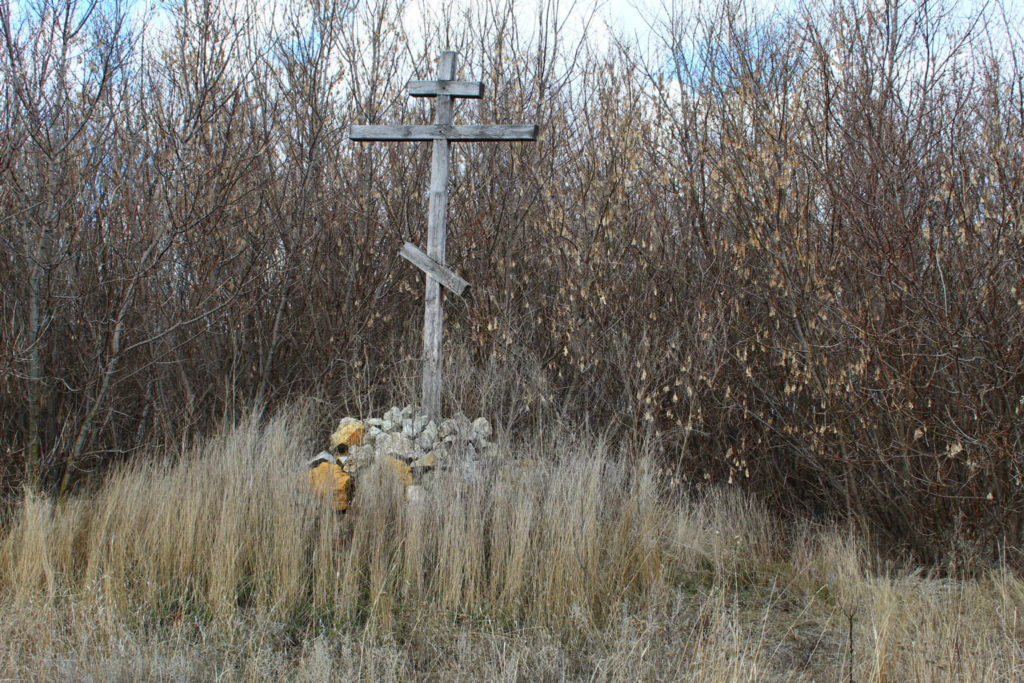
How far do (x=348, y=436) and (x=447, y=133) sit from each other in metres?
2.23

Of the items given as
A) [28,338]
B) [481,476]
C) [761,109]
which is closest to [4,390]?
[28,338]

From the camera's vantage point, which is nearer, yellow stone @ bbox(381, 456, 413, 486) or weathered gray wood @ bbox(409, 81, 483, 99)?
yellow stone @ bbox(381, 456, 413, 486)

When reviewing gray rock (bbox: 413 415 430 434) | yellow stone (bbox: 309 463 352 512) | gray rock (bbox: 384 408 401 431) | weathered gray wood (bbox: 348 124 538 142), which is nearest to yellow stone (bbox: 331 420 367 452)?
gray rock (bbox: 384 408 401 431)

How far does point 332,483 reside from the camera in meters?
4.50

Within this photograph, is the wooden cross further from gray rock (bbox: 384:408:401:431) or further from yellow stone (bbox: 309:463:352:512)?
yellow stone (bbox: 309:463:352:512)

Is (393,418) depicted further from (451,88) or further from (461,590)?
(451,88)

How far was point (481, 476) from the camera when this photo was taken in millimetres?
4387

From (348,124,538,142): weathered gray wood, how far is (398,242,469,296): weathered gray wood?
82 centimetres

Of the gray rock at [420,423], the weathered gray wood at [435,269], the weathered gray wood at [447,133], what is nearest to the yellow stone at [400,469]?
the gray rock at [420,423]

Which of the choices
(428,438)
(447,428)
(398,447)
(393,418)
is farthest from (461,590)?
(393,418)

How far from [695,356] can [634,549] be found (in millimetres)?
1737

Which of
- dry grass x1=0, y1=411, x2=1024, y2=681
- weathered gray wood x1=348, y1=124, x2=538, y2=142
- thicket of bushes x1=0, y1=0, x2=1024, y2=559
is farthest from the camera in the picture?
weathered gray wood x1=348, y1=124, x2=538, y2=142

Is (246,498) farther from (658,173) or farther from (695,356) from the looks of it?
(658,173)

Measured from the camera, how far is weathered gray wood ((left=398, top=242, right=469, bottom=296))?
5.74m
